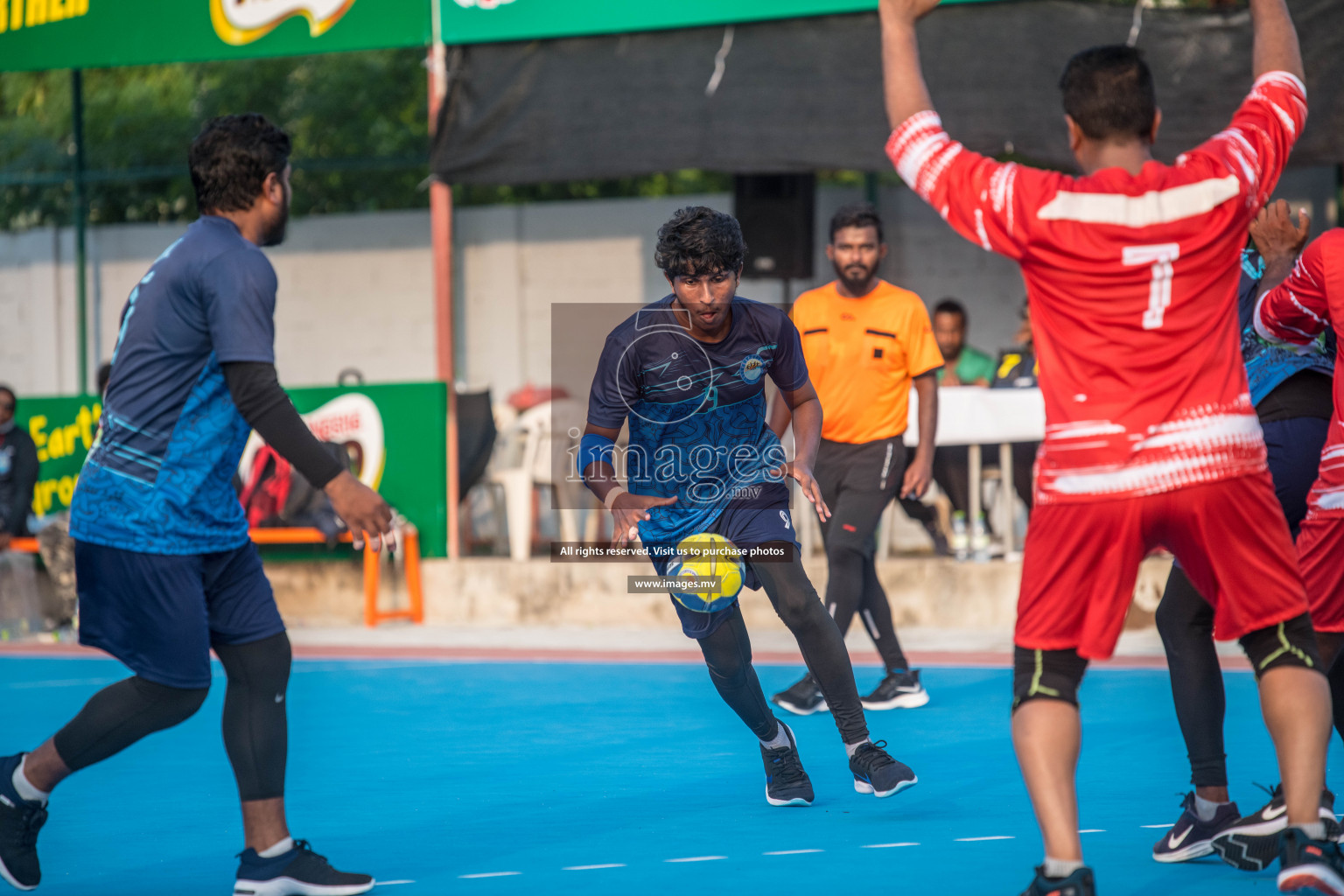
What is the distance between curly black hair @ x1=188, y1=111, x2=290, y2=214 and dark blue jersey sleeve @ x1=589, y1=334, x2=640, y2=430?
1408 millimetres

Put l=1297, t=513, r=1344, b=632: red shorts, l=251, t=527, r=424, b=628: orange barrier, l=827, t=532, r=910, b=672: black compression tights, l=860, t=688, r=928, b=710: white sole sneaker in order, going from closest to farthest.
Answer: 1. l=1297, t=513, r=1344, b=632: red shorts
2. l=827, t=532, r=910, b=672: black compression tights
3. l=860, t=688, r=928, b=710: white sole sneaker
4. l=251, t=527, r=424, b=628: orange barrier

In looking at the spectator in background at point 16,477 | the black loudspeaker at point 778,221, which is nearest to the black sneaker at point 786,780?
the spectator in background at point 16,477

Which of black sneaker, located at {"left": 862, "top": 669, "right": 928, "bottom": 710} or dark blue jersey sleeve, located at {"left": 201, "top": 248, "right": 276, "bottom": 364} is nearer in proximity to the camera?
dark blue jersey sleeve, located at {"left": 201, "top": 248, "right": 276, "bottom": 364}

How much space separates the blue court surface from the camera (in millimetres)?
4359

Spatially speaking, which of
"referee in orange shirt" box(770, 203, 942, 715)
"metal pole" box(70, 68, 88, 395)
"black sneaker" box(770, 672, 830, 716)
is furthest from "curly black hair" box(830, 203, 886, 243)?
"metal pole" box(70, 68, 88, 395)

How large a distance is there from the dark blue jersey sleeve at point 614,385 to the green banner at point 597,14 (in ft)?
20.4

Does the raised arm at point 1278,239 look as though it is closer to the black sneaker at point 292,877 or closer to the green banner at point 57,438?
the black sneaker at point 292,877

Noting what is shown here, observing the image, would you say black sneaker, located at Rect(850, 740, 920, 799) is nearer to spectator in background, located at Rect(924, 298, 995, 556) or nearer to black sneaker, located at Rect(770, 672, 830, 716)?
black sneaker, located at Rect(770, 672, 830, 716)

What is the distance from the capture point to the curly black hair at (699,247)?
4980 millimetres

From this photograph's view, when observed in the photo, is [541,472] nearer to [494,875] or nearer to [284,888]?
[494,875]

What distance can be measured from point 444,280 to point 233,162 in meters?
7.81

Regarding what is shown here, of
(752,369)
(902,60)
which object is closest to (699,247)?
(752,369)

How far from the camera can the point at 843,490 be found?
7.23 metres

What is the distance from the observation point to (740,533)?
518 cm
